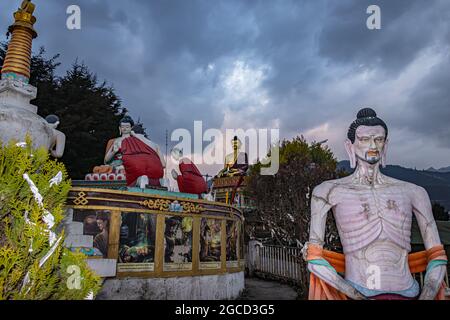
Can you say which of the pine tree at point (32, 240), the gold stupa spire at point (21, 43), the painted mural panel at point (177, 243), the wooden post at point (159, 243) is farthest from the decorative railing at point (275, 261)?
the gold stupa spire at point (21, 43)

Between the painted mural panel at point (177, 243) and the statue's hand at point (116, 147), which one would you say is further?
the statue's hand at point (116, 147)

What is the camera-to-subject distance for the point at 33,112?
26.7 ft

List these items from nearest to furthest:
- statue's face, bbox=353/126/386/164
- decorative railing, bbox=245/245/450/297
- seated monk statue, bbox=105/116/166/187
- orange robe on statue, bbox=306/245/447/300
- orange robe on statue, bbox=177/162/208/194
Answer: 1. orange robe on statue, bbox=306/245/447/300
2. statue's face, bbox=353/126/386/164
3. seated monk statue, bbox=105/116/166/187
4. orange robe on statue, bbox=177/162/208/194
5. decorative railing, bbox=245/245/450/297

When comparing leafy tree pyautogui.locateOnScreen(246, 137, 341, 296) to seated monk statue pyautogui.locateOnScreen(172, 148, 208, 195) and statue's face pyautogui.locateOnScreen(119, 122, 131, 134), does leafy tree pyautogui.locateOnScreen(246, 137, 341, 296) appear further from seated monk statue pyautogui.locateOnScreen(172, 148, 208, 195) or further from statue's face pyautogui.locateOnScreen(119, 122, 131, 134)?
statue's face pyautogui.locateOnScreen(119, 122, 131, 134)

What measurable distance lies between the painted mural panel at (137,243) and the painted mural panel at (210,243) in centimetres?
183

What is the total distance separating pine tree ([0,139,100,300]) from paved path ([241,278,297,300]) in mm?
8583

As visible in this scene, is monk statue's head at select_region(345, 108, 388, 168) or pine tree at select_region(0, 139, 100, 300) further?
monk statue's head at select_region(345, 108, 388, 168)

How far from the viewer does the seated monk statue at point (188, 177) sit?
10656 mm

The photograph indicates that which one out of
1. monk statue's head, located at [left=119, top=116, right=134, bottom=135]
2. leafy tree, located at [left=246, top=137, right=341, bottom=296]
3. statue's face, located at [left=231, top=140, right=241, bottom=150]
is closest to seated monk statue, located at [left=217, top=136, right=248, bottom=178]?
statue's face, located at [left=231, top=140, right=241, bottom=150]

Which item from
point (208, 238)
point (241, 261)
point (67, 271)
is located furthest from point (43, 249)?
point (241, 261)

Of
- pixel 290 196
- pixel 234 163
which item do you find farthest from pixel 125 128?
pixel 234 163

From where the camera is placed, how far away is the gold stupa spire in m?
8.54

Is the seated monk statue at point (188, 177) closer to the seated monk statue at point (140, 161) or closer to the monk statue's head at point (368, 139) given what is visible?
the seated monk statue at point (140, 161)

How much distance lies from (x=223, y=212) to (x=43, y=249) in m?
7.47
